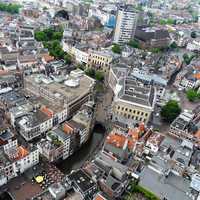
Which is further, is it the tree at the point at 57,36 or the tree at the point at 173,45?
the tree at the point at 173,45

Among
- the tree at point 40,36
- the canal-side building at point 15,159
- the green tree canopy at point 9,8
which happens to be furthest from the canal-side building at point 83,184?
the green tree canopy at point 9,8

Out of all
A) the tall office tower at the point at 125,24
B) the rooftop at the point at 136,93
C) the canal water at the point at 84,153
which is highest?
the tall office tower at the point at 125,24

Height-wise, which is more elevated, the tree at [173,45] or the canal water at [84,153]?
the tree at [173,45]

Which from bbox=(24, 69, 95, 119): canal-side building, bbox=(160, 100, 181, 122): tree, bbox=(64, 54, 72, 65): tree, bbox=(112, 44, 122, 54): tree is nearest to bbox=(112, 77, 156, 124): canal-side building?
bbox=(160, 100, 181, 122): tree

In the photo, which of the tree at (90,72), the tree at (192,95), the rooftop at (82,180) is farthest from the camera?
the tree at (90,72)

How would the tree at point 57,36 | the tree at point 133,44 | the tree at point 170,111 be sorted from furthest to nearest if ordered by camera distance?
1. the tree at point 133,44
2. the tree at point 57,36
3. the tree at point 170,111

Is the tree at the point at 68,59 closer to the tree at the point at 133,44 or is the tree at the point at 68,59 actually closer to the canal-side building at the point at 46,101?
the canal-side building at the point at 46,101

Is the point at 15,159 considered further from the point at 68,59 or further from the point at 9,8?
the point at 9,8
